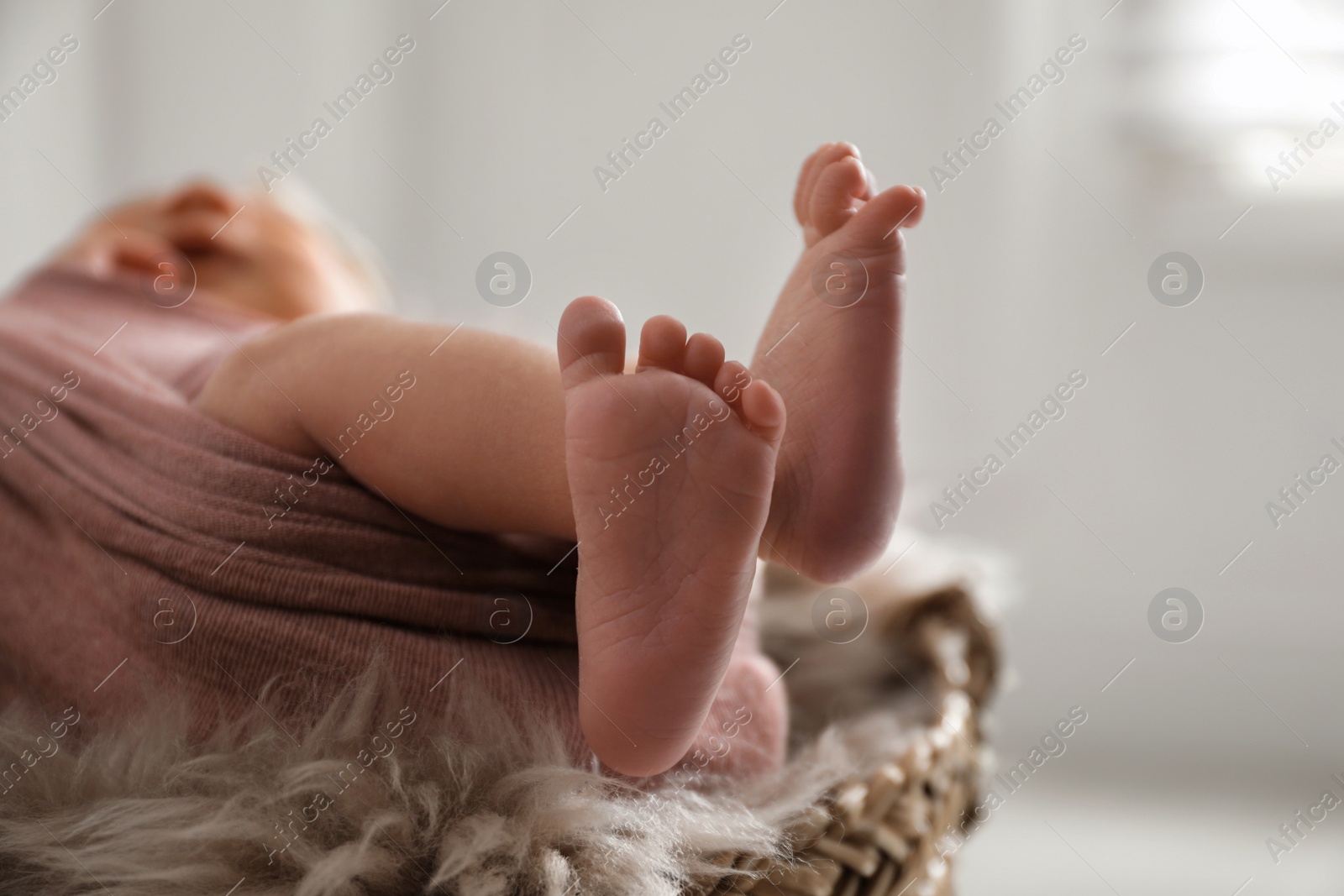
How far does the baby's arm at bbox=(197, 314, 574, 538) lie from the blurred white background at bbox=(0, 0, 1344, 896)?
23.7 inches

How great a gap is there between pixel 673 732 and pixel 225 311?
0.76 metres

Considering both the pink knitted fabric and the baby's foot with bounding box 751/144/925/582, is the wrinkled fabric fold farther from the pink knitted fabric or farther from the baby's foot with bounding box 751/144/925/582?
the baby's foot with bounding box 751/144/925/582

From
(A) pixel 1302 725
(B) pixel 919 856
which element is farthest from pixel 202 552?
(A) pixel 1302 725

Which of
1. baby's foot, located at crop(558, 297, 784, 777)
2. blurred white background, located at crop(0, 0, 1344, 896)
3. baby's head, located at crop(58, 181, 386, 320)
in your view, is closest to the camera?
baby's foot, located at crop(558, 297, 784, 777)

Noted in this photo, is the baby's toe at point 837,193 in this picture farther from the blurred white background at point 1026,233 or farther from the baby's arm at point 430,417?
the blurred white background at point 1026,233

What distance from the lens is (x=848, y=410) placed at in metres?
0.59

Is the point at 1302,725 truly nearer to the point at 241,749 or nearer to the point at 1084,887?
the point at 1084,887

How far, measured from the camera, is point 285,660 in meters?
0.59

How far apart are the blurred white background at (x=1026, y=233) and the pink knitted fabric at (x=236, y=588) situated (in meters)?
0.59

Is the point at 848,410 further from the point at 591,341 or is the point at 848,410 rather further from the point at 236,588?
the point at 236,588

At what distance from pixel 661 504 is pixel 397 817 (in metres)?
0.21

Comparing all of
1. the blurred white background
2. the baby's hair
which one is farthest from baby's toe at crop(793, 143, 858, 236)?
the baby's hair

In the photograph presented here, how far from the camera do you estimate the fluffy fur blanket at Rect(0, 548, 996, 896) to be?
0.51 m

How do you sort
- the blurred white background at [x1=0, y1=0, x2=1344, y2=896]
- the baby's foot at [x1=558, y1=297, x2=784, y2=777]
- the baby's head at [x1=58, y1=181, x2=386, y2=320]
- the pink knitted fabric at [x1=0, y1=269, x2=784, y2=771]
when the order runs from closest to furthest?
1. the baby's foot at [x1=558, y1=297, x2=784, y2=777]
2. the pink knitted fabric at [x1=0, y1=269, x2=784, y2=771]
3. the baby's head at [x1=58, y1=181, x2=386, y2=320]
4. the blurred white background at [x1=0, y1=0, x2=1344, y2=896]
